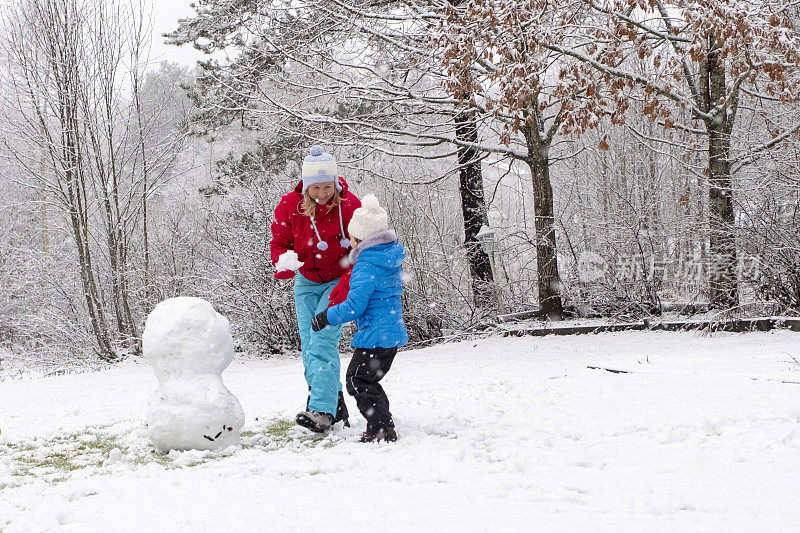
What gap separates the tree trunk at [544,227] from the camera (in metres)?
10.4

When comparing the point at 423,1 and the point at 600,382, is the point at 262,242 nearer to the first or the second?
the point at 423,1

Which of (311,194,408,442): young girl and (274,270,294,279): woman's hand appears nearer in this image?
(311,194,408,442): young girl

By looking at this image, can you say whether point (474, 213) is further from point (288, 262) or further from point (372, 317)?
point (372, 317)

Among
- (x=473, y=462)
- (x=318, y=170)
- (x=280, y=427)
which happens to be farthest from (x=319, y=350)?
(x=473, y=462)

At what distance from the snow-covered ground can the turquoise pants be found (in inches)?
9.1

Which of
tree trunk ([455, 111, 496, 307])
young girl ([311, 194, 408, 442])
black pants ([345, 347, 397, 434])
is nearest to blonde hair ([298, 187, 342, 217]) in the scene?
young girl ([311, 194, 408, 442])

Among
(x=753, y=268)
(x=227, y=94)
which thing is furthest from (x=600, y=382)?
(x=227, y=94)

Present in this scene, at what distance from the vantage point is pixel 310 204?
4.38 meters

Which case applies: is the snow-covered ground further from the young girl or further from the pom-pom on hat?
the pom-pom on hat

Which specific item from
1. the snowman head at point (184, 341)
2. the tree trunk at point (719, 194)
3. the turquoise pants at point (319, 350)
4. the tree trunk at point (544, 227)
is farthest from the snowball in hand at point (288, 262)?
the tree trunk at point (544, 227)

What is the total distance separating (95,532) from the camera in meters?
2.46

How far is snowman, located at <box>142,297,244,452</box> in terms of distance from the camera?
385 cm

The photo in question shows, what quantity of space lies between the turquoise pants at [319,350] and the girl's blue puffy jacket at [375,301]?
1.20ft

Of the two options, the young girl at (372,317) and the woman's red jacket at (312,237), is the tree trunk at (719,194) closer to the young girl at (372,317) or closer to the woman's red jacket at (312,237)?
the woman's red jacket at (312,237)
